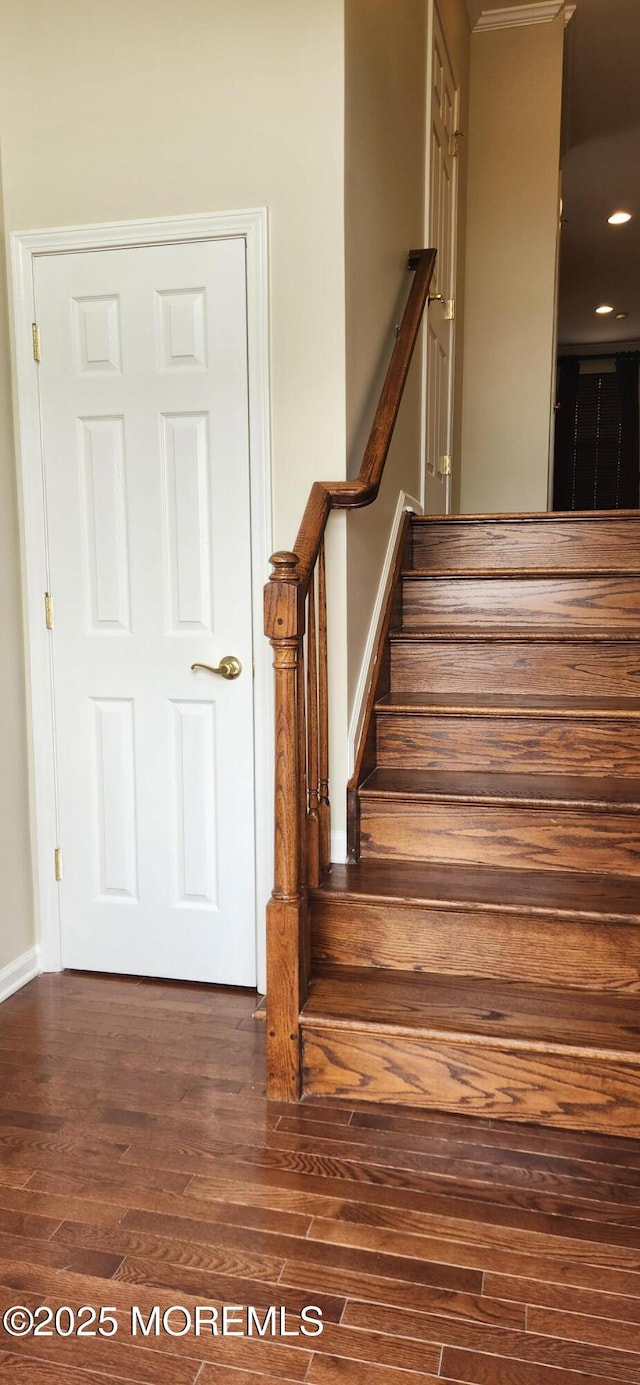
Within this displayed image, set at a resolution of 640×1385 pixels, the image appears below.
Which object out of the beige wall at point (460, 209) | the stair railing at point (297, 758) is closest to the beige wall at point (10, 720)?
the stair railing at point (297, 758)

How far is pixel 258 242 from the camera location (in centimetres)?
237

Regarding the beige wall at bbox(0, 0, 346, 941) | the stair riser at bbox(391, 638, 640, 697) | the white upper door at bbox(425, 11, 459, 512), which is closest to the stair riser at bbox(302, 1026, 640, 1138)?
the beige wall at bbox(0, 0, 346, 941)

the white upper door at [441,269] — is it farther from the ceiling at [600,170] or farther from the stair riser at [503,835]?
the stair riser at [503,835]

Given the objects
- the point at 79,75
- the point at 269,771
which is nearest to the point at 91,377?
the point at 79,75

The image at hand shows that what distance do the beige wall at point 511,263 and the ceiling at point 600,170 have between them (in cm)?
37

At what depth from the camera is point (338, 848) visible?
2445 mm

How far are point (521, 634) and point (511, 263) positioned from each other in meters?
2.71

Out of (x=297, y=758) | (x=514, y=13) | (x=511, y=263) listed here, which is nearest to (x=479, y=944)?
(x=297, y=758)

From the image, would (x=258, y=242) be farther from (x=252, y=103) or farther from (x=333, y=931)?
(x=333, y=931)

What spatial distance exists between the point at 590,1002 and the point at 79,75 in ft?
8.59

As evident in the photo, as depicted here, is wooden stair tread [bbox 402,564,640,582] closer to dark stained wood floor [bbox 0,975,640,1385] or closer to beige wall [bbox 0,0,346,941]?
beige wall [bbox 0,0,346,941]

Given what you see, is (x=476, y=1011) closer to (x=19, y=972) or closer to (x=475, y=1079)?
(x=475, y=1079)

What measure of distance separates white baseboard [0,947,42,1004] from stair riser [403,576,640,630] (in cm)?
155

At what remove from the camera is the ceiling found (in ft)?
15.3
